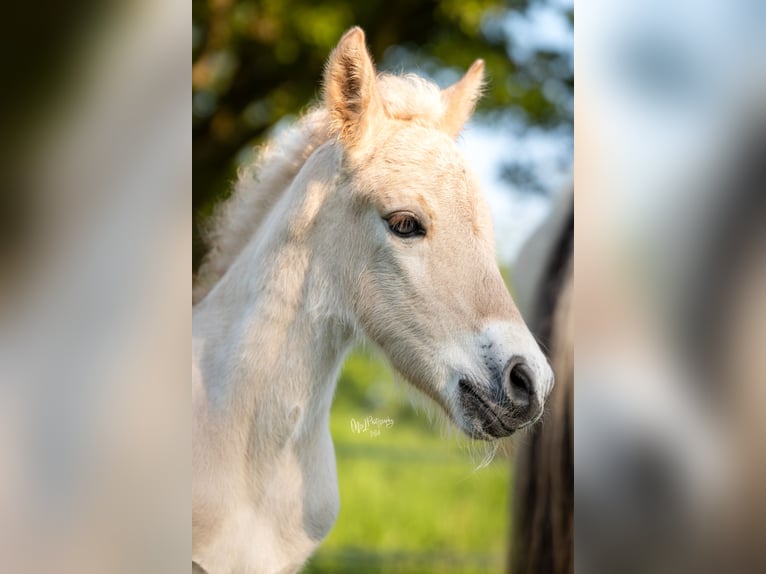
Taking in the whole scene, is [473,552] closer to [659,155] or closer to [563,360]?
[563,360]

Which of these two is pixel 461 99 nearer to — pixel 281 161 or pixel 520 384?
pixel 281 161

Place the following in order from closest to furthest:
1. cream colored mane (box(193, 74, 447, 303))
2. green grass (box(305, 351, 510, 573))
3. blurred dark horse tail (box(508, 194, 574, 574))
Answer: cream colored mane (box(193, 74, 447, 303)) → green grass (box(305, 351, 510, 573)) → blurred dark horse tail (box(508, 194, 574, 574))

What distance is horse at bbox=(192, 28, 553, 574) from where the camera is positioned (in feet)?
5.75

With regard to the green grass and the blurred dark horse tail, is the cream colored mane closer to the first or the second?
the green grass

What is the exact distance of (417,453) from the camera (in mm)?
2109

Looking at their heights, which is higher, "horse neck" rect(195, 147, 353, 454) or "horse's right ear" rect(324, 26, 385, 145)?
"horse's right ear" rect(324, 26, 385, 145)

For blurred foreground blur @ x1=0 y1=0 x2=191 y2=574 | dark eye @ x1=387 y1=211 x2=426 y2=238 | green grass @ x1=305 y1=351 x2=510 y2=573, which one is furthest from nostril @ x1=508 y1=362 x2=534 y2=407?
blurred foreground blur @ x1=0 y1=0 x2=191 y2=574

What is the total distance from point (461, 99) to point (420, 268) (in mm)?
472

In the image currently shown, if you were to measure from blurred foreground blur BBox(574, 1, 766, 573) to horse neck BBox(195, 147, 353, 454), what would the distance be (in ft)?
2.80

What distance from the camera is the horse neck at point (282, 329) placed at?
5.81 ft

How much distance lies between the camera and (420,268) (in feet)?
5.75

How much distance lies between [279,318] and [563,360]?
2.86 feet

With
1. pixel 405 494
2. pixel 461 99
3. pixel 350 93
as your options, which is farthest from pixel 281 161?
pixel 405 494

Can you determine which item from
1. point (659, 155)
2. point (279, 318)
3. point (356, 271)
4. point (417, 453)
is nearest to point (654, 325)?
point (659, 155)
